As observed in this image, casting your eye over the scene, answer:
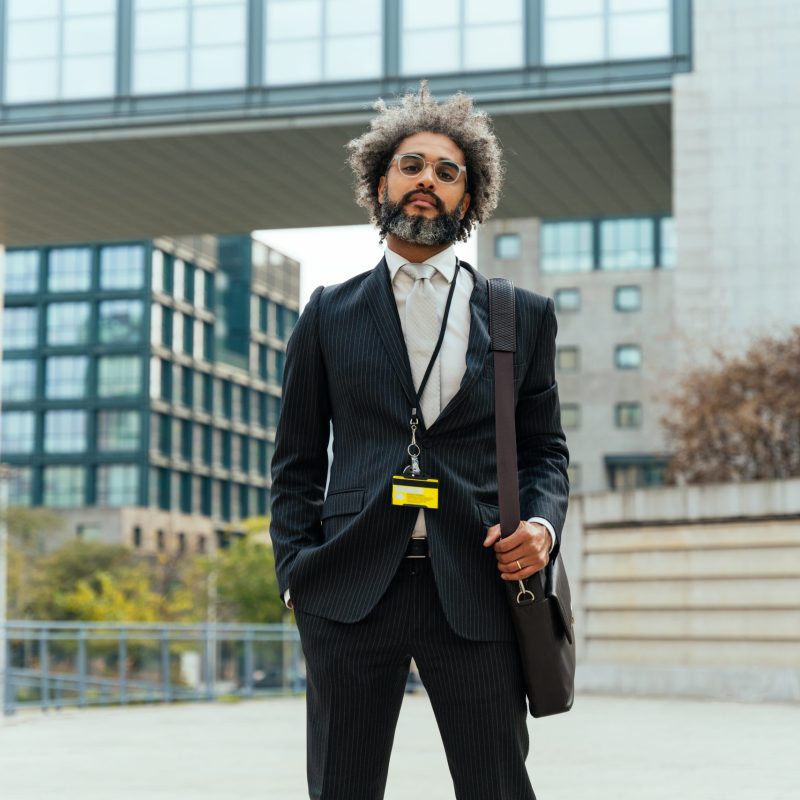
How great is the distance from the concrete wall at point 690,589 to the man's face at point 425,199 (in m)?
12.4

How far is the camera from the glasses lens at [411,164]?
3.78 m

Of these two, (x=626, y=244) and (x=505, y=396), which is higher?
(x=626, y=244)

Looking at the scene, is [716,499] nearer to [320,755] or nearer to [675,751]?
[675,751]

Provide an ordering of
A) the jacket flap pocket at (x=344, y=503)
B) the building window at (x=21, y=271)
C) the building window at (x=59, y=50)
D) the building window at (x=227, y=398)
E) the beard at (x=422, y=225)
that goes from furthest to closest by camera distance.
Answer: the building window at (x=227, y=398), the building window at (x=21, y=271), the building window at (x=59, y=50), the beard at (x=422, y=225), the jacket flap pocket at (x=344, y=503)

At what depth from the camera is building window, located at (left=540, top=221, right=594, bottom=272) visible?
69000mm

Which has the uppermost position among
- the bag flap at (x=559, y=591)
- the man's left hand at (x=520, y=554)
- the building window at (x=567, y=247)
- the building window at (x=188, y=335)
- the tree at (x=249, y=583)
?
the building window at (x=567, y=247)

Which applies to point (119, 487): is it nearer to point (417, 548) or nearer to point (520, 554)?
point (417, 548)

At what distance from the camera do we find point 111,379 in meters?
89.8

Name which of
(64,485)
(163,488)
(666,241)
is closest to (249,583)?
(666,241)

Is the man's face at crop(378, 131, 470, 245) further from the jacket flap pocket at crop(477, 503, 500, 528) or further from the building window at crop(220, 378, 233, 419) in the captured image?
the building window at crop(220, 378, 233, 419)

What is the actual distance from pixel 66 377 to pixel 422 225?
89.0 meters

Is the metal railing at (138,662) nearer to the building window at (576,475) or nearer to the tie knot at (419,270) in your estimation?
the tie knot at (419,270)

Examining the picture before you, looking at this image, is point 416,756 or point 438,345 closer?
point 438,345

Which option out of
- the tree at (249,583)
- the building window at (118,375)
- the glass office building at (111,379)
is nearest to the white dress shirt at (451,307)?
the tree at (249,583)
